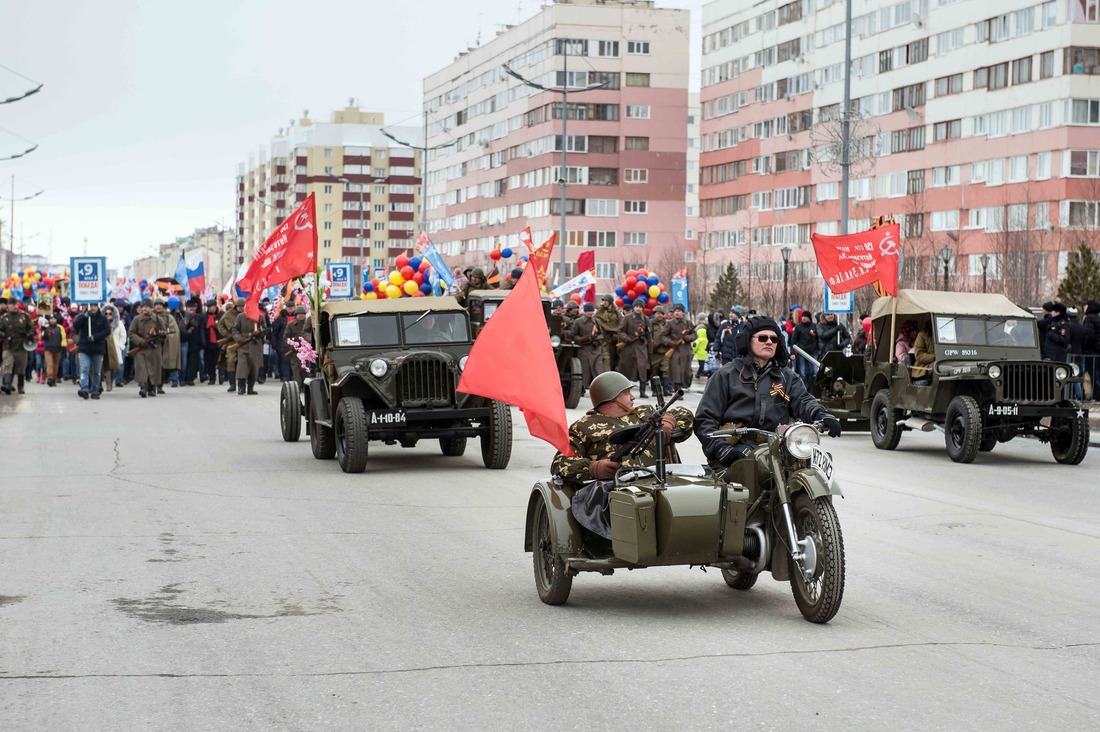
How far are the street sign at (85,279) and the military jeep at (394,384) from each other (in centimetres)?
2297

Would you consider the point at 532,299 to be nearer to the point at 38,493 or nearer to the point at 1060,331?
the point at 38,493

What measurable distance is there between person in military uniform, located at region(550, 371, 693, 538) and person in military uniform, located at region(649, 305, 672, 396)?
22.7 m

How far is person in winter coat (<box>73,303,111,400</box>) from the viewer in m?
29.2

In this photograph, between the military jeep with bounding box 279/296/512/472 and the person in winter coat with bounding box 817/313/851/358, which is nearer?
the military jeep with bounding box 279/296/512/472

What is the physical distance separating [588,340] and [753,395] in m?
22.5

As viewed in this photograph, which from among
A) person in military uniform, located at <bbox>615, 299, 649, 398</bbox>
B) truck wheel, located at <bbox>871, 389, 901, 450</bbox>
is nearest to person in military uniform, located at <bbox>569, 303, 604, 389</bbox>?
person in military uniform, located at <bbox>615, 299, 649, 398</bbox>

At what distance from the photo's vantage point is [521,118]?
119688 mm

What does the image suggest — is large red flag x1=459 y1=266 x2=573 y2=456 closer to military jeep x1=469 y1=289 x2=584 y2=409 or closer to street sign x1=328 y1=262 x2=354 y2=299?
military jeep x1=469 y1=289 x2=584 y2=409

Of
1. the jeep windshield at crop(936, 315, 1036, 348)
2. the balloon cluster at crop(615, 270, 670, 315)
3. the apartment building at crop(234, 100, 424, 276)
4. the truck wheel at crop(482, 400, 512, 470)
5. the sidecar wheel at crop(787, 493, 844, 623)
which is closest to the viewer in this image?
the sidecar wheel at crop(787, 493, 844, 623)

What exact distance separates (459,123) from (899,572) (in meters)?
127

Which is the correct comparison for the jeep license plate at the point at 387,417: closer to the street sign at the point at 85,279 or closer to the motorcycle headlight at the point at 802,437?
the motorcycle headlight at the point at 802,437

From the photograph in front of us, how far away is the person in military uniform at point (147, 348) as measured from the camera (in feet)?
99.9

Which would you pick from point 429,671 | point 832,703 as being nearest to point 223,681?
point 429,671

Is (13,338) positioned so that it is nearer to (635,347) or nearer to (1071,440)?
(635,347)
